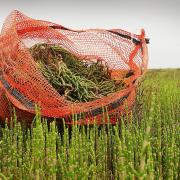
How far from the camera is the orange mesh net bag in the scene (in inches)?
121

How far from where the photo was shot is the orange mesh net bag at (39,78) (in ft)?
10.1

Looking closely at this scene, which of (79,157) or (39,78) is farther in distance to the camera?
(39,78)

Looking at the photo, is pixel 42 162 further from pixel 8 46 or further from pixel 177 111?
pixel 177 111

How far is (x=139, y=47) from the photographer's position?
3.96 metres

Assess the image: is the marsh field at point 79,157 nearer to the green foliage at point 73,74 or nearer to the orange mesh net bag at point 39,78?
the orange mesh net bag at point 39,78

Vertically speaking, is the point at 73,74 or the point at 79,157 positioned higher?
the point at 73,74

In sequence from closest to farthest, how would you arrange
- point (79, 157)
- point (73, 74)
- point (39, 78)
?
point (79, 157) < point (39, 78) < point (73, 74)

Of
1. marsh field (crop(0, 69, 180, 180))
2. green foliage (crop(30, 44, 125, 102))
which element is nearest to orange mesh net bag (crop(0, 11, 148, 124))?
green foliage (crop(30, 44, 125, 102))

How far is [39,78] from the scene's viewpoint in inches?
121

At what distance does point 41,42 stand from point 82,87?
71 centimetres

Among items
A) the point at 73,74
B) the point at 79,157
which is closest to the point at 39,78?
the point at 73,74

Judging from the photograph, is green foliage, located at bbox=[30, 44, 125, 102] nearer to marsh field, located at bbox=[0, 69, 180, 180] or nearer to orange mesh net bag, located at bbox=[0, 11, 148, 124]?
orange mesh net bag, located at bbox=[0, 11, 148, 124]

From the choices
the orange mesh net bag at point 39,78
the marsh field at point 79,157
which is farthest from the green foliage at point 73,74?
the marsh field at point 79,157

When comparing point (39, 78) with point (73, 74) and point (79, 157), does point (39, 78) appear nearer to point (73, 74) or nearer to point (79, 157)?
point (73, 74)
